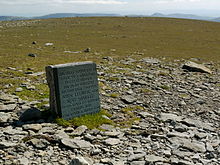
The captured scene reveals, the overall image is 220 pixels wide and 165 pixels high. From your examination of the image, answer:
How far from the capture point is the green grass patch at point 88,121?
1008 centimetres

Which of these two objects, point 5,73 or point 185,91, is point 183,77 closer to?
point 185,91

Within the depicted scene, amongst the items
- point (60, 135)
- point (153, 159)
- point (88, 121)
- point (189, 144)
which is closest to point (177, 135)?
point (189, 144)

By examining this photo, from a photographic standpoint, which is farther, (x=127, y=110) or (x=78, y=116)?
(x=127, y=110)

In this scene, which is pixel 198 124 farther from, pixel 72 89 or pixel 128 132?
pixel 72 89

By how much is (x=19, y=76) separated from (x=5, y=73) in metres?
1.28

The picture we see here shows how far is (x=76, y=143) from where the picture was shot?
8.51 metres

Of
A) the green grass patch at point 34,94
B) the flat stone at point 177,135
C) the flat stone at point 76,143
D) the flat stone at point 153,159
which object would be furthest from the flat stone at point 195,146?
the green grass patch at point 34,94

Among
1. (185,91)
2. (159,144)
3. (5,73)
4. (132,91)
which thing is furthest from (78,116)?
(5,73)

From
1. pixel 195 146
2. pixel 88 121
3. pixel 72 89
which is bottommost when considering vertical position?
pixel 195 146

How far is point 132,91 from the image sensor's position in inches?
613

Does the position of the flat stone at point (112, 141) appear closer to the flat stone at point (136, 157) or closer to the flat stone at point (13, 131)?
the flat stone at point (136, 157)

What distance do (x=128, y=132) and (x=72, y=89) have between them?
106 inches

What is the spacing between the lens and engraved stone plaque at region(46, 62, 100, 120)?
1020 cm

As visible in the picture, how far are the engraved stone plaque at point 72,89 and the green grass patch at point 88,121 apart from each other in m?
0.22
